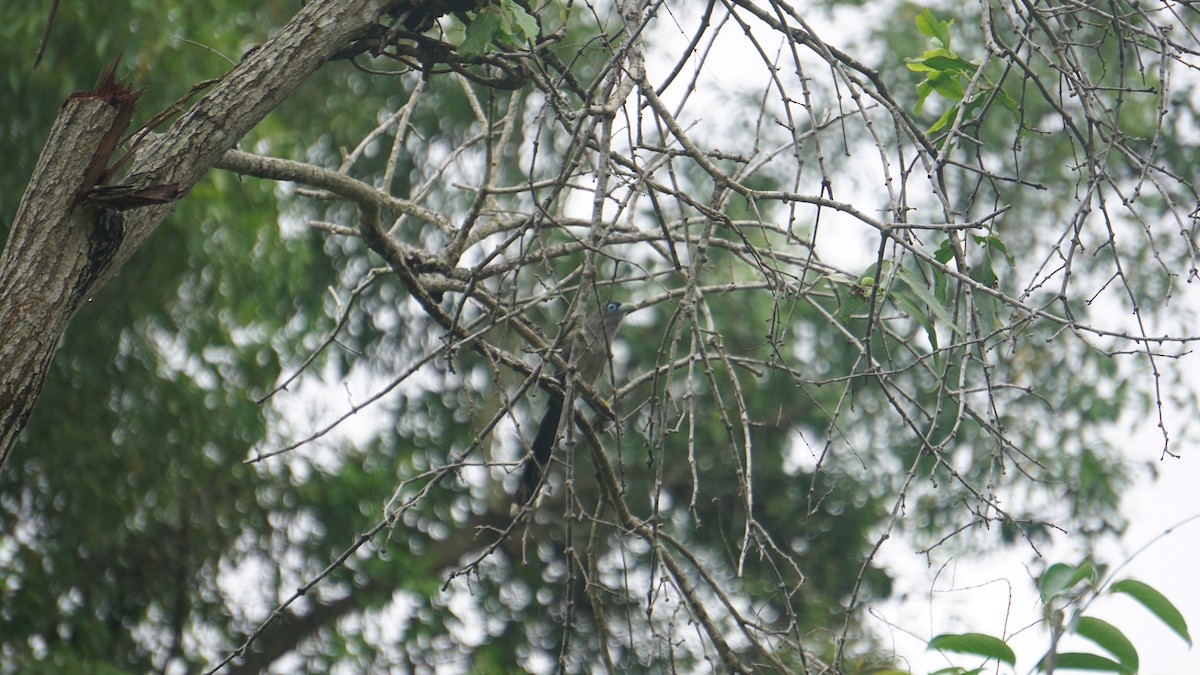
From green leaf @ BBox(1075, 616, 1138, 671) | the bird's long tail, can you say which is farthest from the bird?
green leaf @ BBox(1075, 616, 1138, 671)

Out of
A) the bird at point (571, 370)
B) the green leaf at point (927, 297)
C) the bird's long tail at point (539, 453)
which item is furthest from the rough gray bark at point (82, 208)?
the green leaf at point (927, 297)

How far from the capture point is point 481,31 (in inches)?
96.7

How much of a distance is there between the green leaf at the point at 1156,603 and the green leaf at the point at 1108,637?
4 cm

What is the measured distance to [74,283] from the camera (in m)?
2.10

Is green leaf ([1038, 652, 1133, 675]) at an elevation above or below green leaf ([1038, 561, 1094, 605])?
below

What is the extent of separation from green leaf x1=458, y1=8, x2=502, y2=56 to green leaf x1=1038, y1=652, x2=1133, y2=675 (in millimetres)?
1821

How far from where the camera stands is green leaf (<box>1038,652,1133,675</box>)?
1028 mm

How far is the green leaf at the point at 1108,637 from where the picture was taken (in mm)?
1040

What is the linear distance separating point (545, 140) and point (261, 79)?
6658mm

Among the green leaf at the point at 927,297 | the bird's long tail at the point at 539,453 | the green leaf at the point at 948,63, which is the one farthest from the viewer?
the bird's long tail at the point at 539,453

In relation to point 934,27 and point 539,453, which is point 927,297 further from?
point 539,453

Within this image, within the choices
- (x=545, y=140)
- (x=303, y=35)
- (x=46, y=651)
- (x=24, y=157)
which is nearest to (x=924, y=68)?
(x=303, y=35)

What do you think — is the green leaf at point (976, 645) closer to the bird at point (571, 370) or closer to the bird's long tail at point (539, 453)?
the bird at point (571, 370)

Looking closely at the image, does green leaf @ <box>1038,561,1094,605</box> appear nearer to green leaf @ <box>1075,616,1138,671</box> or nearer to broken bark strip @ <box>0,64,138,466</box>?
green leaf @ <box>1075,616,1138,671</box>
